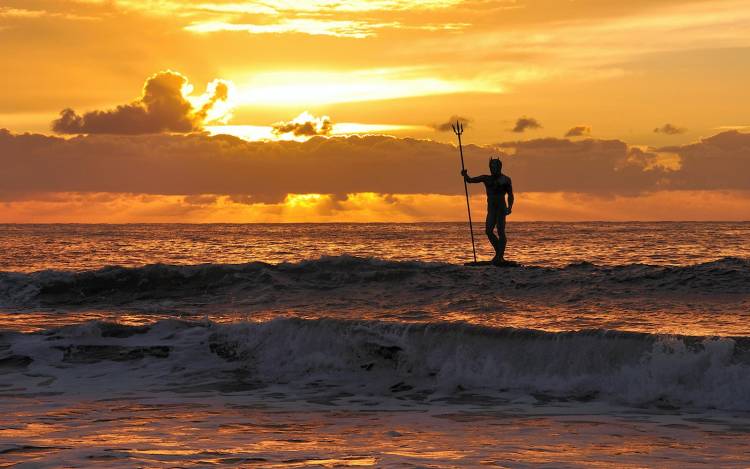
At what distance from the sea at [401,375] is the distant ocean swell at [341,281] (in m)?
0.13

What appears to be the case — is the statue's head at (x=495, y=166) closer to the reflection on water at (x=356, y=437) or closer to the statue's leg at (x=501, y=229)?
the statue's leg at (x=501, y=229)

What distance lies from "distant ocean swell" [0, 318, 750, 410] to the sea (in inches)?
1.3

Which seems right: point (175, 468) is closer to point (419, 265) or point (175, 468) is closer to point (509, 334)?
point (509, 334)

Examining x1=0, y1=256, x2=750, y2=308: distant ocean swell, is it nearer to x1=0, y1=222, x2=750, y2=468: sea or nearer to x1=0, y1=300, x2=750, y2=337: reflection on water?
x1=0, y1=222, x2=750, y2=468: sea

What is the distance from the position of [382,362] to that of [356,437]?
4.10 metres

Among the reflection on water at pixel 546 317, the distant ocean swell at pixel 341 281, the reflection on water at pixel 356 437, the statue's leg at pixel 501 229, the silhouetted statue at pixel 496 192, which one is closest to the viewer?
the reflection on water at pixel 356 437

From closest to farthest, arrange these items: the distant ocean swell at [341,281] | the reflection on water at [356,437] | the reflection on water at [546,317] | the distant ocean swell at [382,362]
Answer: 1. the reflection on water at [356,437]
2. the distant ocean swell at [382,362]
3. the reflection on water at [546,317]
4. the distant ocean swell at [341,281]

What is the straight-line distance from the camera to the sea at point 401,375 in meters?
7.45

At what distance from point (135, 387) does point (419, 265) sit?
11.7m

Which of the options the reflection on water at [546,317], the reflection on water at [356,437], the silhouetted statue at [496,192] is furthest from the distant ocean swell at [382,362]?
the silhouetted statue at [496,192]

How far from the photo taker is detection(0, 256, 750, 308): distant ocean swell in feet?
58.5

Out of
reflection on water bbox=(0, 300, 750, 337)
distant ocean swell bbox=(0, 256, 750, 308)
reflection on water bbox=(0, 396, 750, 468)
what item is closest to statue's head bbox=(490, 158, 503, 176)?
distant ocean swell bbox=(0, 256, 750, 308)

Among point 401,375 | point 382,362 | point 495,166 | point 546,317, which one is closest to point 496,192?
point 495,166

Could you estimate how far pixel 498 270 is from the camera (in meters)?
20.6
